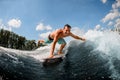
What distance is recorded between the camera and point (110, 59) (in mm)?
8594

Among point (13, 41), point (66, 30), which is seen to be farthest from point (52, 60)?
point (13, 41)

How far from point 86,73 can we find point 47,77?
51.2 inches

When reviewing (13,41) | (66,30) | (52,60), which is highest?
(13,41)

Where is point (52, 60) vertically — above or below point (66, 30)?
below

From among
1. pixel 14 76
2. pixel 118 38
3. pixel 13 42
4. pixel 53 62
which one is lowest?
pixel 14 76

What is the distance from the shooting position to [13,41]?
84.2 metres

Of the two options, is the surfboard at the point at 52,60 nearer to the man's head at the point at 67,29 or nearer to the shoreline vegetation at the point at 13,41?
the man's head at the point at 67,29

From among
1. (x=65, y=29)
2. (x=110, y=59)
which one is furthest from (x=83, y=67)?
(x=65, y=29)

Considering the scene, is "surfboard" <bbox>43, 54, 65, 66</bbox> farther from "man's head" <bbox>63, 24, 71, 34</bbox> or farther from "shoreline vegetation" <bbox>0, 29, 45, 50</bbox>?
"shoreline vegetation" <bbox>0, 29, 45, 50</bbox>

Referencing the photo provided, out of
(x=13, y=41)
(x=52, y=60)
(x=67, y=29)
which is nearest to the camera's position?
(x=52, y=60)

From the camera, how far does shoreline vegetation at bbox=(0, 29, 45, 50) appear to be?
268ft

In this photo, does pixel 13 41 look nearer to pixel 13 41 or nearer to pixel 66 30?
pixel 13 41

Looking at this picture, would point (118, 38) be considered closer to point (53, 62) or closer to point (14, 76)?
point (53, 62)

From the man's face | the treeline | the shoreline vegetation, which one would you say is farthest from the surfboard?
the treeline
